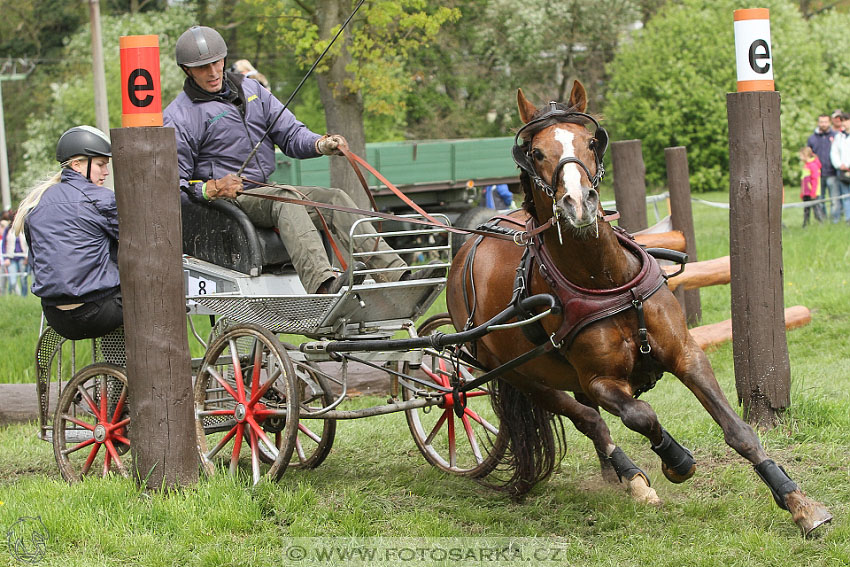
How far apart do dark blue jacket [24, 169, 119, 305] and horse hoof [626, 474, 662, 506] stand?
2.94 m

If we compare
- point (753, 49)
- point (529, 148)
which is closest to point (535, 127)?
point (529, 148)

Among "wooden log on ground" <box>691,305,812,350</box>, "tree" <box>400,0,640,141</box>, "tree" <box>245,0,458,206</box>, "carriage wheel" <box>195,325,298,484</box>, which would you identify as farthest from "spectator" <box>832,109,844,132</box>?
"tree" <box>400,0,640,141</box>

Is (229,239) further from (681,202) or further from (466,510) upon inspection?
(681,202)

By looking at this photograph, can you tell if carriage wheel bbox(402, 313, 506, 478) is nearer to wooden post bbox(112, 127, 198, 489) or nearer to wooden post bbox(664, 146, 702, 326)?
wooden post bbox(112, 127, 198, 489)

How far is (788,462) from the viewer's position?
18.0ft

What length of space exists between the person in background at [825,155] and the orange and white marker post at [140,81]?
44.6 ft

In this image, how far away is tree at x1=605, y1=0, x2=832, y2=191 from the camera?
25.8 m

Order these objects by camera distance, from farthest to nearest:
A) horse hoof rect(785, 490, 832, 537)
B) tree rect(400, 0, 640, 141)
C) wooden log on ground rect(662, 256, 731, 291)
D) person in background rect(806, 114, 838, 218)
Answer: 1. tree rect(400, 0, 640, 141)
2. person in background rect(806, 114, 838, 218)
3. wooden log on ground rect(662, 256, 731, 291)
4. horse hoof rect(785, 490, 832, 537)

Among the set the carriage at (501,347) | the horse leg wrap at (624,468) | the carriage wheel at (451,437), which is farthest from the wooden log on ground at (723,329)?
the horse leg wrap at (624,468)

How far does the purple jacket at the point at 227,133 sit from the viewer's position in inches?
238

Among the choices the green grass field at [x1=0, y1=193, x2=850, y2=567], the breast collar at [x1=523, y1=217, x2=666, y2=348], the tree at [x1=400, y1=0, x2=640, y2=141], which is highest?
the tree at [x1=400, y1=0, x2=640, y2=141]

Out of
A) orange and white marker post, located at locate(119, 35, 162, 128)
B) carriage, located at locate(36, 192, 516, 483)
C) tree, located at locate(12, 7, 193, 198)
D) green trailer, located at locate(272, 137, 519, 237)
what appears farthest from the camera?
tree, located at locate(12, 7, 193, 198)

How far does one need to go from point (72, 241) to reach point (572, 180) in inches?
114

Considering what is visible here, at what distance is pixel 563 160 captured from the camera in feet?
13.7
